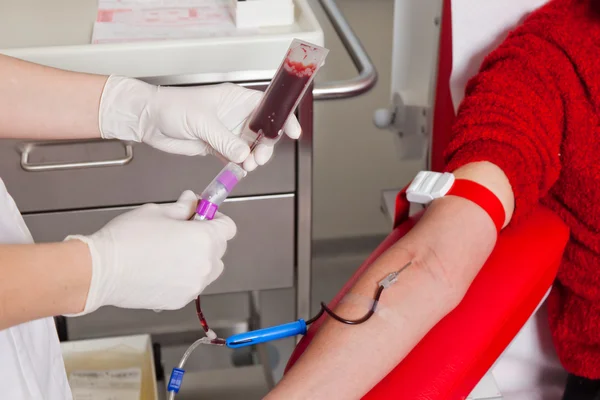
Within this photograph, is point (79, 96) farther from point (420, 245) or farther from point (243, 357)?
point (243, 357)

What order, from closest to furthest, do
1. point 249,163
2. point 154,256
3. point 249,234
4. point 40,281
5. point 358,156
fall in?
point 40,281
point 154,256
point 249,163
point 249,234
point 358,156

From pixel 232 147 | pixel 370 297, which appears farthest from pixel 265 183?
pixel 370 297

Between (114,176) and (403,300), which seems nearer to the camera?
(403,300)

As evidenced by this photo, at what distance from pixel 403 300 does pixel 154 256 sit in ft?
1.05

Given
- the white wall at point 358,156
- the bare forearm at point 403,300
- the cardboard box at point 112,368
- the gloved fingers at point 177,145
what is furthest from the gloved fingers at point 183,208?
the white wall at point 358,156

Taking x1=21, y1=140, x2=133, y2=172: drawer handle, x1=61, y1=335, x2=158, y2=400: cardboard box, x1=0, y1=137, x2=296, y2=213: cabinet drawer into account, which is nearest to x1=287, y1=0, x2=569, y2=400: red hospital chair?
x1=0, y1=137, x2=296, y2=213: cabinet drawer

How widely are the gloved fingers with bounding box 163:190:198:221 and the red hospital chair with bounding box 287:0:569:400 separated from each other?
23cm

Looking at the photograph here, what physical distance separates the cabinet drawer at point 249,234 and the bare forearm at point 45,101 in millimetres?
354

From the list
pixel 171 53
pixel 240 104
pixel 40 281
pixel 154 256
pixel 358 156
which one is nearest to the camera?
pixel 40 281

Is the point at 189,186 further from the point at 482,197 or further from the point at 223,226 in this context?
the point at 482,197

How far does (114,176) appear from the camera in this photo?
4.27 ft

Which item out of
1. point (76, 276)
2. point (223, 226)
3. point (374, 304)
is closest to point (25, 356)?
point (76, 276)

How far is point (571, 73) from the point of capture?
1081mm

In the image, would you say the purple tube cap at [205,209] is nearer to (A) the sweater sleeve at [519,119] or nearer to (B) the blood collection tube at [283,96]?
(B) the blood collection tube at [283,96]
